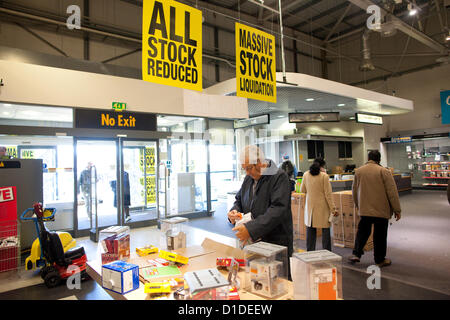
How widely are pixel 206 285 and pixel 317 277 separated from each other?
0.57 meters

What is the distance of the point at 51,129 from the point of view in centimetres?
602

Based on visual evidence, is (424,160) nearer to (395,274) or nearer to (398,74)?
(398,74)

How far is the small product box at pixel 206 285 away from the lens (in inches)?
53.2

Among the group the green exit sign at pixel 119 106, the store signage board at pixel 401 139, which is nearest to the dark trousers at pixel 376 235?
the green exit sign at pixel 119 106

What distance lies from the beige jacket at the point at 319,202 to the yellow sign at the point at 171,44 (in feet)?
7.73

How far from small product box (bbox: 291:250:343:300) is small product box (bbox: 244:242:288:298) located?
106mm

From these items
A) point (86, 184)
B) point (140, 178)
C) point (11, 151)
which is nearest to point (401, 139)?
point (140, 178)

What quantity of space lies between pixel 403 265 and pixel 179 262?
3725 mm

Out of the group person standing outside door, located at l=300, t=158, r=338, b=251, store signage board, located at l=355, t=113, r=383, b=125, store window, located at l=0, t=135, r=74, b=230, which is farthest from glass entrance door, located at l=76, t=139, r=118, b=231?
store signage board, located at l=355, t=113, r=383, b=125

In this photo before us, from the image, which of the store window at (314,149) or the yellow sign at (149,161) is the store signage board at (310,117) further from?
the yellow sign at (149,161)

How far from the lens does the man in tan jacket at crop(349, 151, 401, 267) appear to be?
3.96m

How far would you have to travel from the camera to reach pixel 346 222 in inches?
203
